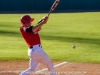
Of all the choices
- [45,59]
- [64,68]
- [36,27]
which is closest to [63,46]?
[64,68]

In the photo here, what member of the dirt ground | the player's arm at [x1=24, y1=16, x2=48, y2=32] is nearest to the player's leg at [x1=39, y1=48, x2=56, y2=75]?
the player's arm at [x1=24, y1=16, x2=48, y2=32]

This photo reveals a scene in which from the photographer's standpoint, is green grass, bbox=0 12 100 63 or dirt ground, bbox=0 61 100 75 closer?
dirt ground, bbox=0 61 100 75

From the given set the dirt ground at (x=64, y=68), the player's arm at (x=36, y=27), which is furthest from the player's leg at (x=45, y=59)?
the dirt ground at (x=64, y=68)

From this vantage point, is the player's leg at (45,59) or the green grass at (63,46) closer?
the player's leg at (45,59)

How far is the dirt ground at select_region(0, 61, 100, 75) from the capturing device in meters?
10.0

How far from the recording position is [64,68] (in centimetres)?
1065

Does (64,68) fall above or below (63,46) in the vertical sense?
below

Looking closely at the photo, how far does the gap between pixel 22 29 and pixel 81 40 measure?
898 cm

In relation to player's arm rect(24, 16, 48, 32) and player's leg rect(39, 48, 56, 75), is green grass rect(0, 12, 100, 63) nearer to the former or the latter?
player's leg rect(39, 48, 56, 75)

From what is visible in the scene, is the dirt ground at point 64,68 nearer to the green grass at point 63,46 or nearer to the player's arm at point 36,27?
the green grass at point 63,46

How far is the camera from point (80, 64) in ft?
37.2

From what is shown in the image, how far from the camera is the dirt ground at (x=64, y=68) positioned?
32.8 ft

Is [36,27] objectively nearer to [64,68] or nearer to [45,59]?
[45,59]

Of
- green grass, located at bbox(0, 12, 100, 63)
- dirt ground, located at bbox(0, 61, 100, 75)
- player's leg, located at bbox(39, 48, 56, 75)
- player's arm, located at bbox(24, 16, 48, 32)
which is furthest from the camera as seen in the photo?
green grass, located at bbox(0, 12, 100, 63)
